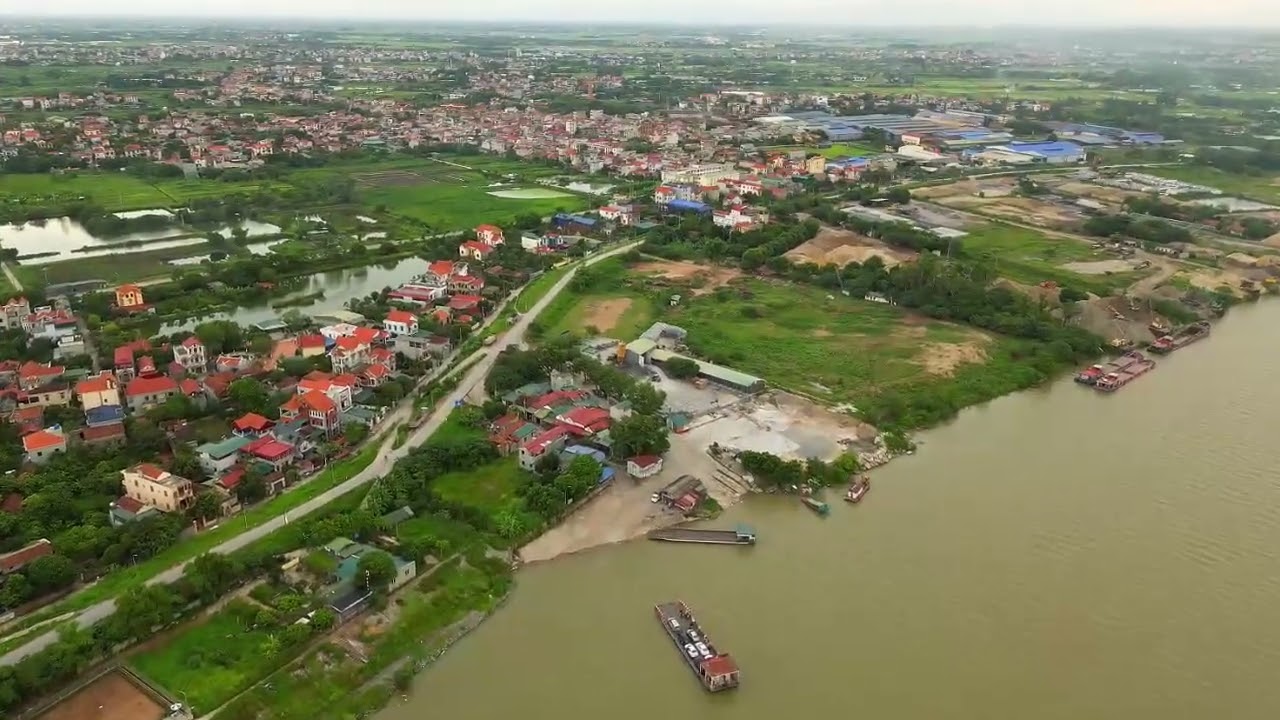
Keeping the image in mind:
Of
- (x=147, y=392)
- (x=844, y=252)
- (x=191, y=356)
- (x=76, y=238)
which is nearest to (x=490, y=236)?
(x=844, y=252)

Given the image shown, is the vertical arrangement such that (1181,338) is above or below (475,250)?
below

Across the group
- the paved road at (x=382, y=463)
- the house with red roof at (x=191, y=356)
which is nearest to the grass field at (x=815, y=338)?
the paved road at (x=382, y=463)

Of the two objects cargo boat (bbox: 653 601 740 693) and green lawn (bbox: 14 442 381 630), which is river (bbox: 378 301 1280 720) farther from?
green lawn (bbox: 14 442 381 630)

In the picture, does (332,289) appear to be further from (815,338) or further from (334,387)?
(815,338)

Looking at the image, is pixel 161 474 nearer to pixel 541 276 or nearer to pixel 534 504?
A: pixel 534 504

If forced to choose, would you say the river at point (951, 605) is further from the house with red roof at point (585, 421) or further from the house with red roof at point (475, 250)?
the house with red roof at point (475, 250)

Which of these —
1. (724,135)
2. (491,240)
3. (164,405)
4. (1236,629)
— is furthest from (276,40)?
(1236,629)
